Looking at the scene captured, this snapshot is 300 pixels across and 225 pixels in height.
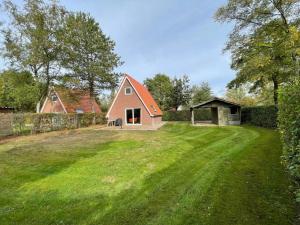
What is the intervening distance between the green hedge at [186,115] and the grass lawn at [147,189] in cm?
2336

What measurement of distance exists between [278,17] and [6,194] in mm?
21211

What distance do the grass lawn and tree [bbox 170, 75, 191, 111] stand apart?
29.3 meters

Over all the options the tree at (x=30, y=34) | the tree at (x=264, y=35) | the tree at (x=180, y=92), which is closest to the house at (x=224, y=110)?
the tree at (x=264, y=35)

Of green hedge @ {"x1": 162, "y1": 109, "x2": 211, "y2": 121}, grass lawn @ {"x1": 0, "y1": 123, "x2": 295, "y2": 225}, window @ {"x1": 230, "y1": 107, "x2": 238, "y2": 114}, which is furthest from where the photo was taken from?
green hedge @ {"x1": 162, "y1": 109, "x2": 211, "y2": 121}

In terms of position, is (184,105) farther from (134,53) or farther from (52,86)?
(52,86)

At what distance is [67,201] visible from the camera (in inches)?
170

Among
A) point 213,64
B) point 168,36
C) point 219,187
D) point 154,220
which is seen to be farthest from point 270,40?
point 154,220

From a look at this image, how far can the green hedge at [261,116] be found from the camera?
15.7 meters

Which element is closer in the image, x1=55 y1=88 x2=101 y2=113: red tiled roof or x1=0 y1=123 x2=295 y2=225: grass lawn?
x1=0 y1=123 x2=295 y2=225: grass lawn

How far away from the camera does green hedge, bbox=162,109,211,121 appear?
3077 centimetres

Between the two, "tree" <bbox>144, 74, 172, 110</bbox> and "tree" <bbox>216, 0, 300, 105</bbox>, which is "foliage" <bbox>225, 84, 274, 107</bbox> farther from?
"tree" <bbox>144, 74, 172, 110</bbox>

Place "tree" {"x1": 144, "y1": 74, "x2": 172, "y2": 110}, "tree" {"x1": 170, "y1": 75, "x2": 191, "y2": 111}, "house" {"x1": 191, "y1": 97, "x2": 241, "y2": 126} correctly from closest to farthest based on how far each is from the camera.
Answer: "house" {"x1": 191, "y1": 97, "x2": 241, "y2": 126}, "tree" {"x1": 170, "y1": 75, "x2": 191, "y2": 111}, "tree" {"x1": 144, "y1": 74, "x2": 172, "y2": 110}

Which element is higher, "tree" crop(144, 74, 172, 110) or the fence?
"tree" crop(144, 74, 172, 110)

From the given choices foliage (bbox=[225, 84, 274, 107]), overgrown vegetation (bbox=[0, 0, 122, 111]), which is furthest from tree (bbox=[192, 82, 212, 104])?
overgrown vegetation (bbox=[0, 0, 122, 111])
